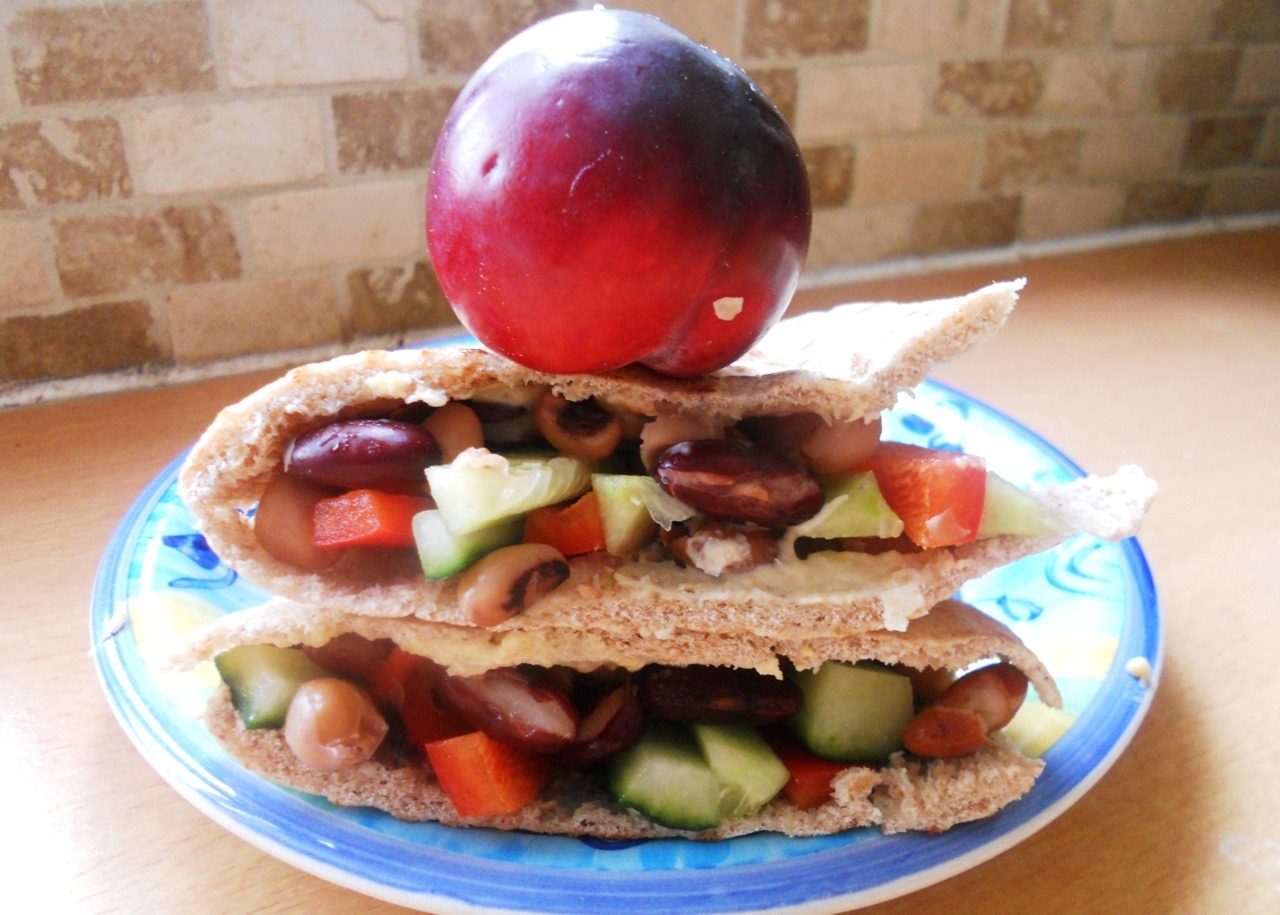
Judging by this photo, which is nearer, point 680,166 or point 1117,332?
point 680,166

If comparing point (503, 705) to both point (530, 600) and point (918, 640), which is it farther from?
point (918, 640)

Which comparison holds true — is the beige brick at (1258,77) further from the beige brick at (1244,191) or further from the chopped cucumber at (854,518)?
the chopped cucumber at (854,518)

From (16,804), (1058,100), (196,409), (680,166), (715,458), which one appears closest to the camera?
(680,166)

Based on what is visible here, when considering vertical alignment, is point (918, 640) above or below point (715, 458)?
below

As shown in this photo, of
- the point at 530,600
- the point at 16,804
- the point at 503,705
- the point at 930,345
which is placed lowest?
the point at 16,804

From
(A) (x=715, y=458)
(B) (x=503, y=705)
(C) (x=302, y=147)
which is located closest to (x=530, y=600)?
(B) (x=503, y=705)

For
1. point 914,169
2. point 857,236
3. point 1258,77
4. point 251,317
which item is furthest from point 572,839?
point 1258,77

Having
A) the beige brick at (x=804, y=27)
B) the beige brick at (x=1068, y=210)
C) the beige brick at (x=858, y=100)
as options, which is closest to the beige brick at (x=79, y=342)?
the beige brick at (x=804, y=27)
